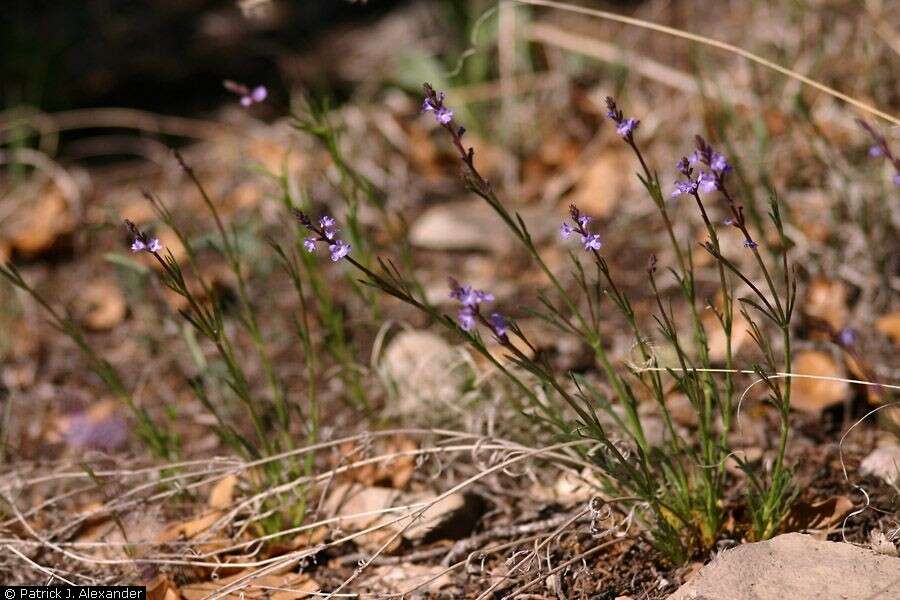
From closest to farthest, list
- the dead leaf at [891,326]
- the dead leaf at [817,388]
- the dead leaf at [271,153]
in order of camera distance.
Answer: the dead leaf at [817,388]
the dead leaf at [891,326]
the dead leaf at [271,153]

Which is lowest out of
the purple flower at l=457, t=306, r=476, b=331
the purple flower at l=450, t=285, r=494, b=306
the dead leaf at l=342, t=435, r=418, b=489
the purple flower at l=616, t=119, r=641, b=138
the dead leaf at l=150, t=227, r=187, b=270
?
the dead leaf at l=342, t=435, r=418, b=489

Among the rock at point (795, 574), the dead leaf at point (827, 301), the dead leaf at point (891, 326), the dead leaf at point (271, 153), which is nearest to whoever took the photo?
the rock at point (795, 574)

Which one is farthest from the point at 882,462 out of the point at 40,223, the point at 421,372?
the point at 40,223

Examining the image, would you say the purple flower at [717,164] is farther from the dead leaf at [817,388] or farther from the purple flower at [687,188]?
the dead leaf at [817,388]

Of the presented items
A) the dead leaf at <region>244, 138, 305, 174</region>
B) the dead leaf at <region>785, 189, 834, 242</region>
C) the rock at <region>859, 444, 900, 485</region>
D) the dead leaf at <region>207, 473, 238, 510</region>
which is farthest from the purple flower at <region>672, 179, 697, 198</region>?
the dead leaf at <region>244, 138, 305, 174</region>

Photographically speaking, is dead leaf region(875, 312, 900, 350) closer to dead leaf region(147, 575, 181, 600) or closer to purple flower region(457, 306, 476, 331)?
purple flower region(457, 306, 476, 331)

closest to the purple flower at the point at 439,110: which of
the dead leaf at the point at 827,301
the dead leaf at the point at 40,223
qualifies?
the dead leaf at the point at 827,301

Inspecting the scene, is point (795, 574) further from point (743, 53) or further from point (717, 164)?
point (743, 53)
